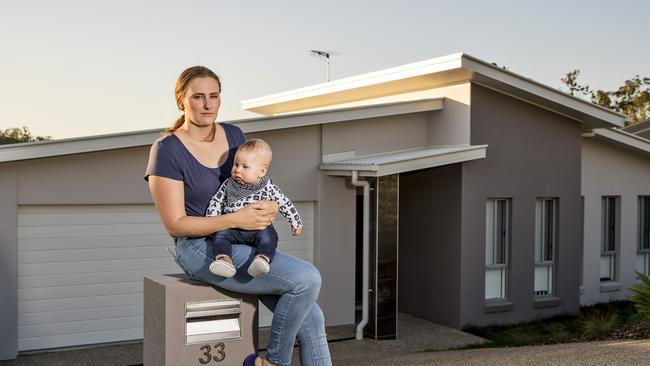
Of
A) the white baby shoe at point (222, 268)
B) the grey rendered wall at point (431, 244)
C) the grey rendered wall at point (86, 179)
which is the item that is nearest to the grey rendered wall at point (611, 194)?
the grey rendered wall at point (431, 244)

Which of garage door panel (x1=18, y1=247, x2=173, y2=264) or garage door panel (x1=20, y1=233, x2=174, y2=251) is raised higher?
garage door panel (x1=20, y1=233, x2=174, y2=251)

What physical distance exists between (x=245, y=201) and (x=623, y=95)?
1917 inches

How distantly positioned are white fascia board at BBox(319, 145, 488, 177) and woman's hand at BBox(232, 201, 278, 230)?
283 inches

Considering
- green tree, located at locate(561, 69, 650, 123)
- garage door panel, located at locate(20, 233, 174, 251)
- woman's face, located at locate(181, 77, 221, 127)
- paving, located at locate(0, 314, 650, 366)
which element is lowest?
paving, located at locate(0, 314, 650, 366)

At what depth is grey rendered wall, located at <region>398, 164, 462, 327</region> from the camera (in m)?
13.1

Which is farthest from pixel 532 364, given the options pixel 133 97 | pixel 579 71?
pixel 579 71

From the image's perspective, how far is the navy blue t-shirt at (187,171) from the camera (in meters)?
4.23

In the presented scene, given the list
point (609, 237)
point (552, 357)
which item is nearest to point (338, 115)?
point (552, 357)

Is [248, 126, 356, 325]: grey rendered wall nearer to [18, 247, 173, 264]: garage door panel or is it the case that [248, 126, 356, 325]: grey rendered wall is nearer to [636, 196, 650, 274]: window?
[18, 247, 173, 264]: garage door panel

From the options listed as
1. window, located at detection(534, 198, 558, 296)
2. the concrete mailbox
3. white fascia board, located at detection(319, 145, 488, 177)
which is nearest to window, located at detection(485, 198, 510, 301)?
window, located at detection(534, 198, 558, 296)

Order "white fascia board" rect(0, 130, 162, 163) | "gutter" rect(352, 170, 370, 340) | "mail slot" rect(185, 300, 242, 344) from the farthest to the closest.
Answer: "gutter" rect(352, 170, 370, 340) → "white fascia board" rect(0, 130, 162, 163) → "mail slot" rect(185, 300, 242, 344)

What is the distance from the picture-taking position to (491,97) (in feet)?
43.7

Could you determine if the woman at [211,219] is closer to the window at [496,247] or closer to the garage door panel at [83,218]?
the garage door panel at [83,218]

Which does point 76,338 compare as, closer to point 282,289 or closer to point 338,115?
point 338,115
